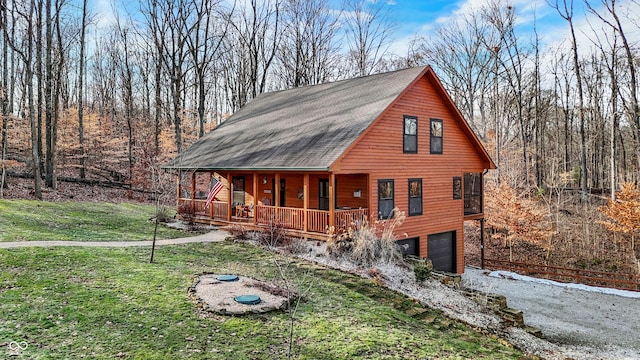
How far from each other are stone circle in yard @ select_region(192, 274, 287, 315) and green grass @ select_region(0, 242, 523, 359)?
0.22 m

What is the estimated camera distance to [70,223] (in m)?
16.0

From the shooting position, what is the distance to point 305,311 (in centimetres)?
831

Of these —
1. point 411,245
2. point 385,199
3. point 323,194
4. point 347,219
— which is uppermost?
point 323,194

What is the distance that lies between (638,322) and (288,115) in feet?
49.1

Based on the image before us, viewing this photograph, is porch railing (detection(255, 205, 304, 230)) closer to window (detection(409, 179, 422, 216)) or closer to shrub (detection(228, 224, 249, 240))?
shrub (detection(228, 224, 249, 240))

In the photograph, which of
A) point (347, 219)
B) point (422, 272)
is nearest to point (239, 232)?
point (347, 219)

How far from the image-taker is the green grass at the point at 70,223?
13.3 m

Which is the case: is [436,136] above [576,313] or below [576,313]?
above

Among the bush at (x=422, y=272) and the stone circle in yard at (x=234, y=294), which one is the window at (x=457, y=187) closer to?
the bush at (x=422, y=272)

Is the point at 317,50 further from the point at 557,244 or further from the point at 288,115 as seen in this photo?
the point at 557,244

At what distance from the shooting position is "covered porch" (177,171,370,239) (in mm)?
14398

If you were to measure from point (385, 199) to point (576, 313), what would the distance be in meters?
7.31

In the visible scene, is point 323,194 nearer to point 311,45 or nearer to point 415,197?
point 415,197

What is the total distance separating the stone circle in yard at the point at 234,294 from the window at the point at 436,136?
34.8 feet
